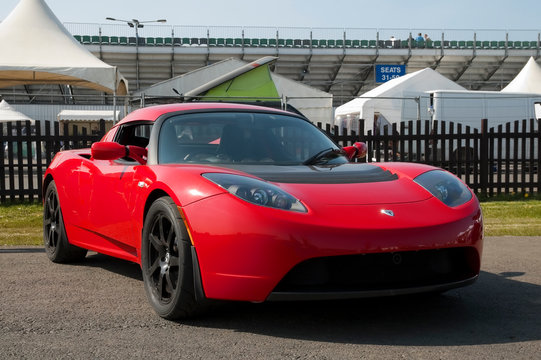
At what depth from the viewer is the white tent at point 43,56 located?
1580cm

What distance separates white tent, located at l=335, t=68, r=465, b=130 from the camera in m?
20.5

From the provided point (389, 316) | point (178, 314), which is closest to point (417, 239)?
point (389, 316)

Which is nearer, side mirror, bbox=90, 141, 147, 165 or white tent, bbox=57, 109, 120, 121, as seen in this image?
side mirror, bbox=90, 141, 147, 165

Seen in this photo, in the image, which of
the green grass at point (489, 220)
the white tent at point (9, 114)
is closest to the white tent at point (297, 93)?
the white tent at point (9, 114)

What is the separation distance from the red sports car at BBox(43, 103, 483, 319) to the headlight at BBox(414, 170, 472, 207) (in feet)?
0.03

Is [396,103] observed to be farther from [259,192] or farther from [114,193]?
[259,192]

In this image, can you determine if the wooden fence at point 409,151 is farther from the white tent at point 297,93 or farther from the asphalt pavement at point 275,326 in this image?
the asphalt pavement at point 275,326

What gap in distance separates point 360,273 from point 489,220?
20.7 feet

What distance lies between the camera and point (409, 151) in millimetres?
11922

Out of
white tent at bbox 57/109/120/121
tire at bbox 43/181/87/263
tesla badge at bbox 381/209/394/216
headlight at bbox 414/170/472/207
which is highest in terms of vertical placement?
white tent at bbox 57/109/120/121

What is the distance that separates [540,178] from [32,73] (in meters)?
11.6

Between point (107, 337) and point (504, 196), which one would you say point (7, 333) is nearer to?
point (107, 337)

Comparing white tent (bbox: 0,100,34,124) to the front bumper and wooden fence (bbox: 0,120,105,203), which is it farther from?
the front bumper

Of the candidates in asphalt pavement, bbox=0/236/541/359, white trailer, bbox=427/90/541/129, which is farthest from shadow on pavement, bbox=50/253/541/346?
white trailer, bbox=427/90/541/129
